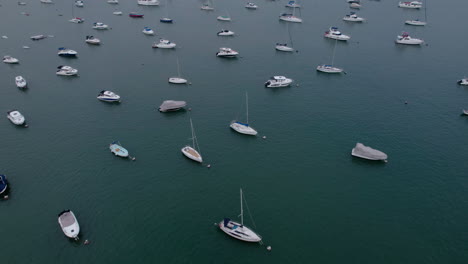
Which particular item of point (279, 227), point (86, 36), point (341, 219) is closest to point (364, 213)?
point (341, 219)

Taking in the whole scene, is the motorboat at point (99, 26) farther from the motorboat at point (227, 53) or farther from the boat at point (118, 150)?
the boat at point (118, 150)

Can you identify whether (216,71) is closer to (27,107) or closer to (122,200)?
(27,107)

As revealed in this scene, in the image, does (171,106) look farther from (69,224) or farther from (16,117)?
(69,224)

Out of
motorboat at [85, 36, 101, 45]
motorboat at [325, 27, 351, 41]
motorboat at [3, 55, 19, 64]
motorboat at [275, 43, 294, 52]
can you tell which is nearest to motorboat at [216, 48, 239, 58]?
motorboat at [275, 43, 294, 52]

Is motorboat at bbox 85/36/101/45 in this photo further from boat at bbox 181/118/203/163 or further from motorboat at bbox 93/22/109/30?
boat at bbox 181/118/203/163

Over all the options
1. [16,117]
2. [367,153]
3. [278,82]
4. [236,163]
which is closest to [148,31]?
[278,82]
